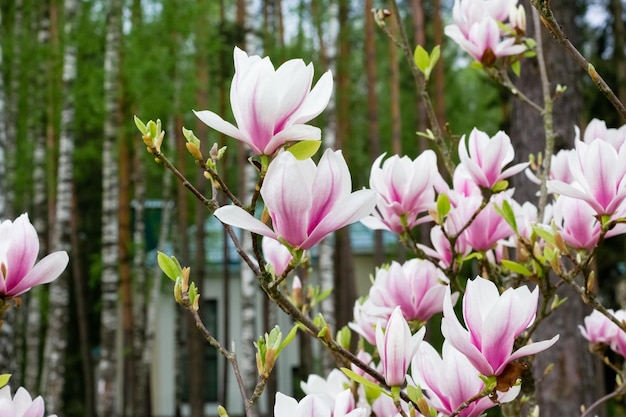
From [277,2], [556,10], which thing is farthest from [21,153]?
Result: [556,10]

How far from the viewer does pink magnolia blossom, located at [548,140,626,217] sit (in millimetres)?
790

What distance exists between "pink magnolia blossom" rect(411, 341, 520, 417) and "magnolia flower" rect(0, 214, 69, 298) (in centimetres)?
39

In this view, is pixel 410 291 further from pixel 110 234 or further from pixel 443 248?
pixel 110 234

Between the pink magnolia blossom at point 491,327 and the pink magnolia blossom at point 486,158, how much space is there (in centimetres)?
38

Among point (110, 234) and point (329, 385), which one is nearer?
point (329, 385)

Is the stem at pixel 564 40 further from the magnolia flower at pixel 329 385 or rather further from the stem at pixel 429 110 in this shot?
the magnolia flower at pixel 329 385

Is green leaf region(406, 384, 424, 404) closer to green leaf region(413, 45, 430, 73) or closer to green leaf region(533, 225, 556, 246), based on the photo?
green leaf region(533, 225, 556, 246)

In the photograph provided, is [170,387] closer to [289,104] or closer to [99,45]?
[99,45]

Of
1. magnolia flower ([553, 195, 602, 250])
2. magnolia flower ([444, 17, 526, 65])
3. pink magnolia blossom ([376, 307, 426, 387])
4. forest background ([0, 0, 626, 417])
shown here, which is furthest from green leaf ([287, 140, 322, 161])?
forest background ([0, 0, 626, 417])

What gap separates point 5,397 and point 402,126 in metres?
15.1

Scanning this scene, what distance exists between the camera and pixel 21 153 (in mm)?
10891

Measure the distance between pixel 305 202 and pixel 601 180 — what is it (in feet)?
A: 1.12

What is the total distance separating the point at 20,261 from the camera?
32.2 inches

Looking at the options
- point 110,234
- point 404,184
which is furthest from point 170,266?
point 110,234
